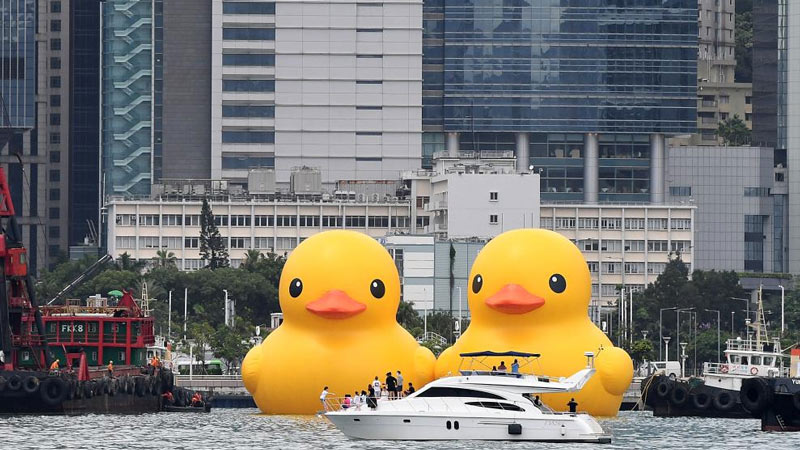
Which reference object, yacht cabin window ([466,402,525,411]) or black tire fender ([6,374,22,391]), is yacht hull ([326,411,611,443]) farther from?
black tire fender ([6,374,22,391])

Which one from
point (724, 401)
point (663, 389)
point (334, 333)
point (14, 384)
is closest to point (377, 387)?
point (334, 333)

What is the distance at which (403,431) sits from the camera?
78812 millimetres

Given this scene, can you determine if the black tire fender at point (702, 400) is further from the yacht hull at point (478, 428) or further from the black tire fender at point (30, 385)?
the black tire fender at point (30, 385)

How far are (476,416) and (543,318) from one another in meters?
11.7

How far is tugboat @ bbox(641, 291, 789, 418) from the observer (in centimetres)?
10738

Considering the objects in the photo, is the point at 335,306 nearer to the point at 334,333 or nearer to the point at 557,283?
the point at 334,333

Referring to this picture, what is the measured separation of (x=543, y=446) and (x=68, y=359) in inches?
1496

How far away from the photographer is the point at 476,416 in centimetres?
7850

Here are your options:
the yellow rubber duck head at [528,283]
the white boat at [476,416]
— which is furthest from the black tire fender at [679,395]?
the white boat at [476,416]

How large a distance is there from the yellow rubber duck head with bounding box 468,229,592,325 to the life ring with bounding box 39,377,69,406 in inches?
726

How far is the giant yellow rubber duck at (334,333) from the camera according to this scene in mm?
90000

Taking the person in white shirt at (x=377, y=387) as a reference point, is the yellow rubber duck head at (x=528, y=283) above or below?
above

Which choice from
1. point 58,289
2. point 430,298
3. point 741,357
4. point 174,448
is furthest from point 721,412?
point 58,289

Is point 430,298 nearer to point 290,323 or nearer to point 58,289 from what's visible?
point 58,289
